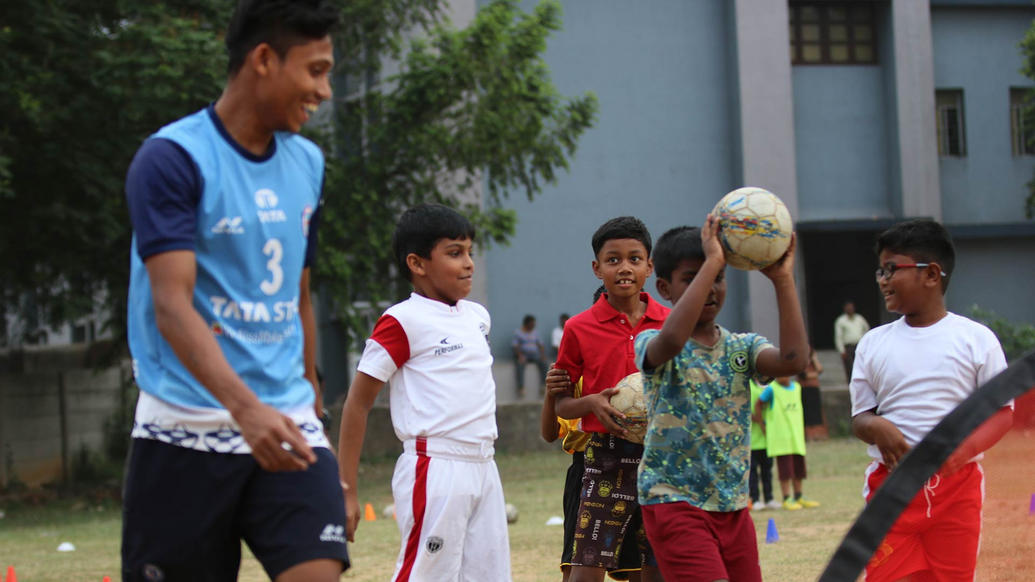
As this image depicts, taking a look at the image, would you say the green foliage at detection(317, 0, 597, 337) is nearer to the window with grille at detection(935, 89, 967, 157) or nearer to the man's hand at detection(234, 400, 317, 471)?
Answer: the window with grille at detection(935, 89, 967, 157)

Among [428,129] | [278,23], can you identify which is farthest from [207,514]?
[428,129]

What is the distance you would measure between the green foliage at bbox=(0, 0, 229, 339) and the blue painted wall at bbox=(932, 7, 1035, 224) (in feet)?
→ 51.8

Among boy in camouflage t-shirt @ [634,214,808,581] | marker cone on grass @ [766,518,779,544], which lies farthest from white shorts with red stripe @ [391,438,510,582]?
marker cone on grass @ [766,518,779,544]

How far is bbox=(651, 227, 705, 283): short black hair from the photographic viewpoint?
14.6 ft

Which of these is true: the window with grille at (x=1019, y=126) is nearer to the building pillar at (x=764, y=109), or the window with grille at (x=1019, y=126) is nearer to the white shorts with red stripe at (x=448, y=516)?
the building pillar at (x=764, y=109)

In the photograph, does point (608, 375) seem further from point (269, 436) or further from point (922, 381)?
point (269, 436)

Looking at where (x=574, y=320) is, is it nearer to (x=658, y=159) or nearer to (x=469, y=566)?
(x=469, y=566)

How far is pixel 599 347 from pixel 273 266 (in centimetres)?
250

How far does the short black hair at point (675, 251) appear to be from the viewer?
4457mm

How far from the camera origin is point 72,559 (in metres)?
10.4

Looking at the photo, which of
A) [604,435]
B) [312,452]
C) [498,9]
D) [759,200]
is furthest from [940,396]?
[498,9]

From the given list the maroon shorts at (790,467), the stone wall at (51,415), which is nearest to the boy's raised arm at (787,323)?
the maroon shorts at (790,467)

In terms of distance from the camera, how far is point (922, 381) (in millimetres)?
4555

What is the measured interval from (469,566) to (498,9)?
11.5 meters
